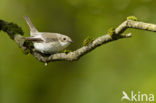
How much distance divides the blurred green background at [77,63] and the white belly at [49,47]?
5.31 m

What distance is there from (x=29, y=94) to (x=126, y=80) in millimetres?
2773

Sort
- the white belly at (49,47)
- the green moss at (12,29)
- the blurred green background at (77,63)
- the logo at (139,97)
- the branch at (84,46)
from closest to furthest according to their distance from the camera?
the branch at (84,46) < the white belly at (49,47) < the green moss at (12,29) < the logo at (139,97) < the blurred green background at (77,63)

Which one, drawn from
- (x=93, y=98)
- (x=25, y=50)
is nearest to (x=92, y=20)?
(x=93, y=98)

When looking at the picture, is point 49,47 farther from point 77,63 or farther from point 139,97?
point 77,63

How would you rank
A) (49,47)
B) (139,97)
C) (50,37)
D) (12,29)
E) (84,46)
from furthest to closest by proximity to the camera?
(139,97)
(50,37)
(12,29)
(49,47)
(84,46)

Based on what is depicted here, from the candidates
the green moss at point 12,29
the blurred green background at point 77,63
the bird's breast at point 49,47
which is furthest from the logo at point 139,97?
the green moss at point 12,29

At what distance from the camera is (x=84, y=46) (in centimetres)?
412

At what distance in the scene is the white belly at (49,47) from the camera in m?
5.17

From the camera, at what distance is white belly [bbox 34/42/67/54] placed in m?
5.17

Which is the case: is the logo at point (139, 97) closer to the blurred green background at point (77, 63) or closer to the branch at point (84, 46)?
the blurred green background at point (77, 63)

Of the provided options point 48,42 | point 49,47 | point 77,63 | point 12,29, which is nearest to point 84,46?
point 49,47

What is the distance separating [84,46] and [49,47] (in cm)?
125

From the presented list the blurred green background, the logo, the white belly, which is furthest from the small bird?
the blurred green background

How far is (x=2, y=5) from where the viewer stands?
37.7ft
